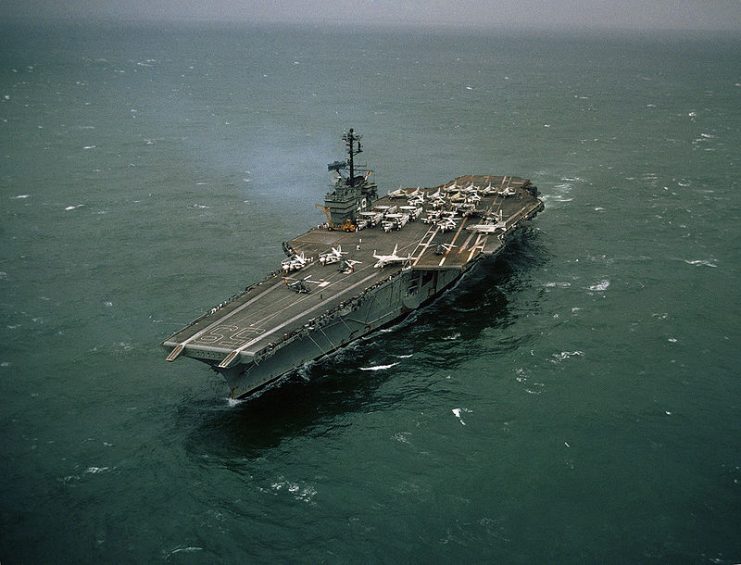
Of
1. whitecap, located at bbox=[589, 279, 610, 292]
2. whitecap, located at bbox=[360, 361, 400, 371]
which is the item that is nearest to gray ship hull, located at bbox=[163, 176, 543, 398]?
whitecap, located at bbox=[360, 361, 400, 371]

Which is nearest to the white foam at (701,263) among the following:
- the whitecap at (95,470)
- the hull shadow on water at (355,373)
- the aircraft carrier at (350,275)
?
the aircraft carrier at (350,275)

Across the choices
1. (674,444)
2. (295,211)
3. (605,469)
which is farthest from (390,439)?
(295,211)

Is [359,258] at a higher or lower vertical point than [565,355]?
higher

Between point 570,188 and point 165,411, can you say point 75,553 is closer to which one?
point 165,411

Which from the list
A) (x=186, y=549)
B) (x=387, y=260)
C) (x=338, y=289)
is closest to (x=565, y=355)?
(x=387, y=260)

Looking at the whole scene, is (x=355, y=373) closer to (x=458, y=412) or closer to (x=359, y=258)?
(x=458, y=412)

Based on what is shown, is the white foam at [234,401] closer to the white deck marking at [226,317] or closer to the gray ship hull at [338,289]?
the gray ship hull at [338,289]
